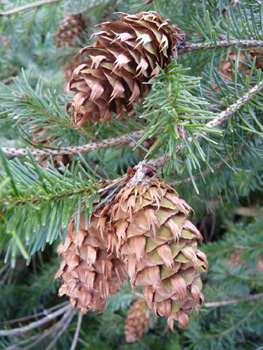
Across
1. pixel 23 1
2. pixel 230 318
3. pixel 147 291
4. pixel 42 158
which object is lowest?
pixel 230 318

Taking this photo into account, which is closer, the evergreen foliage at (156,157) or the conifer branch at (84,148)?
the evergreen foliage at (156,157)

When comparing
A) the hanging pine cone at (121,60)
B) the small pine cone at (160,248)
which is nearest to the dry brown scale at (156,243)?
the small pine cone at (160,248)

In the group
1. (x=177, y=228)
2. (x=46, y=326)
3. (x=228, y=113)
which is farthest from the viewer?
(x=46, y=326)

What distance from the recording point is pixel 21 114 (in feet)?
2.00

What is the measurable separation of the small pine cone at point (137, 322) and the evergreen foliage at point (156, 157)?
7cm

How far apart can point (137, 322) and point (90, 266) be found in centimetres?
70

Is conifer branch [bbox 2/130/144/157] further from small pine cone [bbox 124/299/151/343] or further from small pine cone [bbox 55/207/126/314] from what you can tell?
small pine cone [bbox 124/299/151/343]

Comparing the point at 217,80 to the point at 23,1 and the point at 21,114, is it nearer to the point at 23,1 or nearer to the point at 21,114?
the point at 21,114

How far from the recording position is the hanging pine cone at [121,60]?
0.45 meters

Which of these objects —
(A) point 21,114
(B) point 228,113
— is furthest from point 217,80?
(A) point 21,114

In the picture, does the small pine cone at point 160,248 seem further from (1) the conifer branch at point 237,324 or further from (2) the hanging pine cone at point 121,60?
(1) the conifer branch at point 237,324

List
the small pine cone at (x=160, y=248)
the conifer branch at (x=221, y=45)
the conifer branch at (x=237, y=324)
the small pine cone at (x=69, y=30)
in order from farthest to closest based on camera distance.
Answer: the small pine cone at (x=69, y=30), the conifer branch at (x=237, y=324), the conifer branch at (x=221, y=45), the small pine cone at (x=160, y=248)

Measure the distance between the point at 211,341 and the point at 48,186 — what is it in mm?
883

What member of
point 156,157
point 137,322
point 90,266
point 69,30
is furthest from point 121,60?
point 137,322
